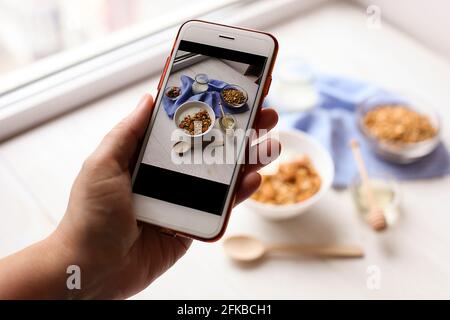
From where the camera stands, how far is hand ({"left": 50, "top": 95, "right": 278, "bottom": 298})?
23.3 inches

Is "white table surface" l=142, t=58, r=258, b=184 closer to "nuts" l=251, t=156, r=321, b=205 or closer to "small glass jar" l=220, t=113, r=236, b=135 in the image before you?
"small glass jar" l=220, t=113, r=236, b=135

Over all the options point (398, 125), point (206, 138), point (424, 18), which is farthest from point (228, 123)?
point (424, 18)

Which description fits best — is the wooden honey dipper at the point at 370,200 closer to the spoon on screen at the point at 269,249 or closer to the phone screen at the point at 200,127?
the spoon on screen at the point at 269,249

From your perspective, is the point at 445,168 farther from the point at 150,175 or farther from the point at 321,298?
the point at 150,175

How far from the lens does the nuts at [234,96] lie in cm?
63

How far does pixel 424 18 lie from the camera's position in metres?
1.09

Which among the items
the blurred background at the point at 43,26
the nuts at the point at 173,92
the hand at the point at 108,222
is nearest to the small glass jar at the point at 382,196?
the hand at the point at 108,222

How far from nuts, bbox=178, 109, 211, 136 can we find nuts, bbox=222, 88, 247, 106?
1.3 inches

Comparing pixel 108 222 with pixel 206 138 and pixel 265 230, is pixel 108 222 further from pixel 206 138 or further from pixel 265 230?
pixel 265 230

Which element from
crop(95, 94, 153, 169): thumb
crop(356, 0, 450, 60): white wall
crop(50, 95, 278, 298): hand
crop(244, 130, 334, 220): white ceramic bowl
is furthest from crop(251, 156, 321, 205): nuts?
crop(356, 0, 450, 60): white wall

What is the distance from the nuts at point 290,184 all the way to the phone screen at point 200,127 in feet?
0.66

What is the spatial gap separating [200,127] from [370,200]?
1.09 feet

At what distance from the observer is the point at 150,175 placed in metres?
0.62
